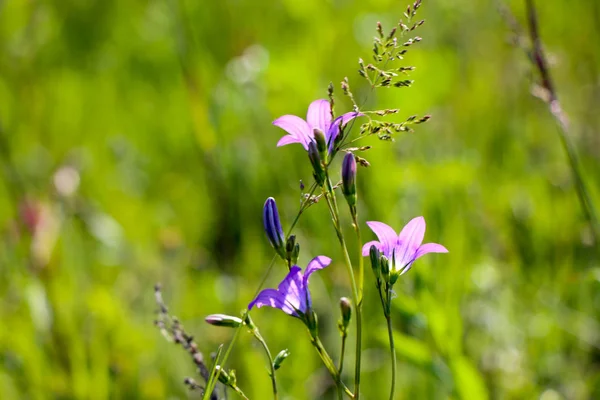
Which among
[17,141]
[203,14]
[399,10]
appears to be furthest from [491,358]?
[203,14]

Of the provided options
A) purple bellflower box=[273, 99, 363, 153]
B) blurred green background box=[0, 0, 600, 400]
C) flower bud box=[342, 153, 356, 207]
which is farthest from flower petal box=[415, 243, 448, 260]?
blurred green background box=[0, 0, 600, 400]

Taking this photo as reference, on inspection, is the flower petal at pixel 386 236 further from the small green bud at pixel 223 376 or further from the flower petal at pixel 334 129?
the small green bud at pixel 223 376

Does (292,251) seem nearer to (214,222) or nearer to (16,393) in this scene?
(16,393)

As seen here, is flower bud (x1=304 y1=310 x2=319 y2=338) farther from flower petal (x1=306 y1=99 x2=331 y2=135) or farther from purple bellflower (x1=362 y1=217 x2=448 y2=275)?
flower petal (x1=306 y1=99 x2=331 y2=135)

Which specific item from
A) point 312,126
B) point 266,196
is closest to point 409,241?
point 312,126

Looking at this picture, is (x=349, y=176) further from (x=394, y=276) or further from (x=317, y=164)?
(x=394, y=276)

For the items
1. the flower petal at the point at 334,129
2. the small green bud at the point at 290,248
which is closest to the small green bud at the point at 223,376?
the small green bud at the point at 290,248
